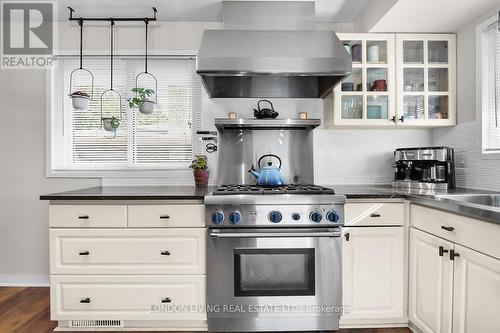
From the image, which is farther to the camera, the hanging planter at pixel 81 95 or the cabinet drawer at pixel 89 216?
the hanging planter at pixel 81 95

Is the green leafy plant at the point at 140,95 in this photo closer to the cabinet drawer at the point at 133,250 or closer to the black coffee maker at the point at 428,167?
the cabinet drawer at the point at 133,250

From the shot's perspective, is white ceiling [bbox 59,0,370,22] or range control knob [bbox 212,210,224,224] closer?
range control knob [bbox 212,210,224,224]

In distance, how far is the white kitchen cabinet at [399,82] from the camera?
2471 mm

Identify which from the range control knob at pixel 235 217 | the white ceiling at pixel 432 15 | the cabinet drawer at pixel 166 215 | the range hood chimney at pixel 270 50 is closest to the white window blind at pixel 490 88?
the white ceiling at pixel 432 15

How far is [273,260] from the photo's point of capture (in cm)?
204

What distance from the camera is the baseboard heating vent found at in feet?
7.01

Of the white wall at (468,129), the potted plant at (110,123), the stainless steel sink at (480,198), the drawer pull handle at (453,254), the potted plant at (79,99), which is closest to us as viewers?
the drawer pull handle at (453,254)

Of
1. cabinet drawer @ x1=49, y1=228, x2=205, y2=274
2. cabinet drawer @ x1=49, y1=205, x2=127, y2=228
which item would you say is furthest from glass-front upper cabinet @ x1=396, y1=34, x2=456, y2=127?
cabinet drawer @ x1=49, y1=205, x2=127, y2=228

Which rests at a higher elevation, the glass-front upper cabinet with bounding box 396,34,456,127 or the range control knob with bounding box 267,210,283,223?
the glass-front upper cabinet with bounding box 396,34,456,127

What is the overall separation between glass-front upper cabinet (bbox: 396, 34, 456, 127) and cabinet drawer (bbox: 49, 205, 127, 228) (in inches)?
83.5

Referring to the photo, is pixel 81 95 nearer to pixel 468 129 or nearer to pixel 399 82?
pixel 399 82

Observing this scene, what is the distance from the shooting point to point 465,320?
156 cm

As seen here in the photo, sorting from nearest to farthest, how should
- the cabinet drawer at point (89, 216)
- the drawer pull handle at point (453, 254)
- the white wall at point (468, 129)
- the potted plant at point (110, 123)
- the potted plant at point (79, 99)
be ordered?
1. the drawer pull handle at point (453, 254)
2. the cabinet drawer at point (89, 216)
3. the white wall at point (468, 129)
4. the potted plant at point (79, 99)
5. the potted plant at point (110, 123)

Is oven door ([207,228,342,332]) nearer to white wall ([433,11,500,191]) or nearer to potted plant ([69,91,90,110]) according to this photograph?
white wall ([433,11,500,191])
